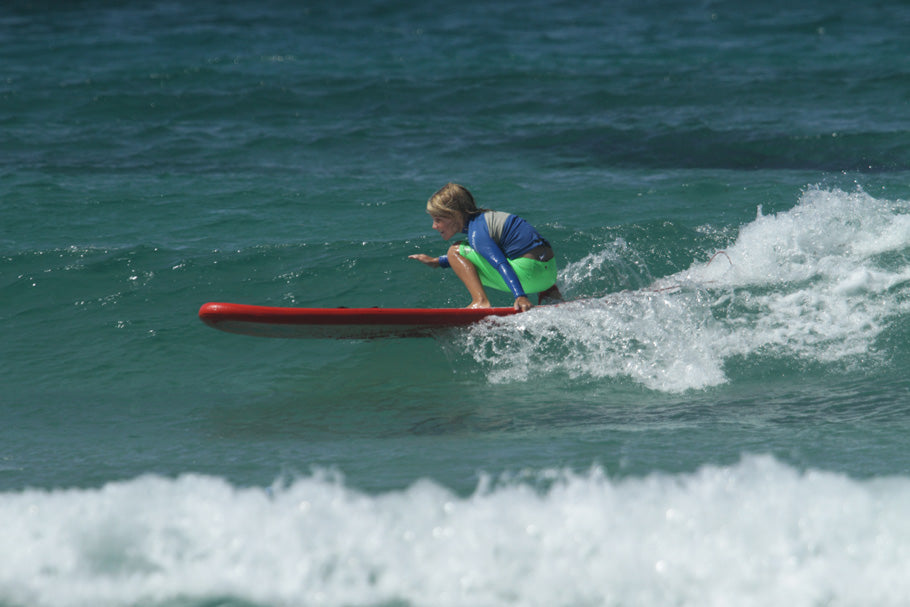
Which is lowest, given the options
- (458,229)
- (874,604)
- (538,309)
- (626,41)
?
(874,604)

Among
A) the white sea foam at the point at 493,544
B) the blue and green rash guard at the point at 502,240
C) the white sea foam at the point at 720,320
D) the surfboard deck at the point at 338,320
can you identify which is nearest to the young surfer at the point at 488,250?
the blue and green rash guard at the point at 502,240

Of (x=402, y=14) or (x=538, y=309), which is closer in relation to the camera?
(x=538, y=309)

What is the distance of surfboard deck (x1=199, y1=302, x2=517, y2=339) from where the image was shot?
680 centimetres

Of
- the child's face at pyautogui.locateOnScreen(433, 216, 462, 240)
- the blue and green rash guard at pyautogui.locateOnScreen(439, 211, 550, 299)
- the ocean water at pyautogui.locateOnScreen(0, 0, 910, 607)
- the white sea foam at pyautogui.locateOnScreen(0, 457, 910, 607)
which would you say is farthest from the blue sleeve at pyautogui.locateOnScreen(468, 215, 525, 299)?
the white sea foam at pyautogui.locateOnScreen(0, 457, 910, 607)

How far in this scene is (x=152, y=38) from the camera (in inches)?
913

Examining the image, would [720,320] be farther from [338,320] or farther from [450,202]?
[338,320]

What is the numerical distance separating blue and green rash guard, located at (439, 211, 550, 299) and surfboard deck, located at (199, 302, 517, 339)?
0.29m

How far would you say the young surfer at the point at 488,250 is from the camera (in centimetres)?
722

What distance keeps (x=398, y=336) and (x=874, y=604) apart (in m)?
4.25

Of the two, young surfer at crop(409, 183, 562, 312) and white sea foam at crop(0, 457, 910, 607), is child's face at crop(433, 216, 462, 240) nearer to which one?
young surfer at crop(409, 183, 562, 312)

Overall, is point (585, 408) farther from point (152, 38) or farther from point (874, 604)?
point (152, 38)

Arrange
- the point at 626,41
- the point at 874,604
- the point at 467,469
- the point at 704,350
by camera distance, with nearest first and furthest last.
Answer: the point at 874,604 → the point at 467,469 → the point at 704,350 → the point at 626,41

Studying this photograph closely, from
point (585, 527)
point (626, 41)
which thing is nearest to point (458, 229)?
point (585, 527)

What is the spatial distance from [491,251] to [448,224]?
1.38ft
